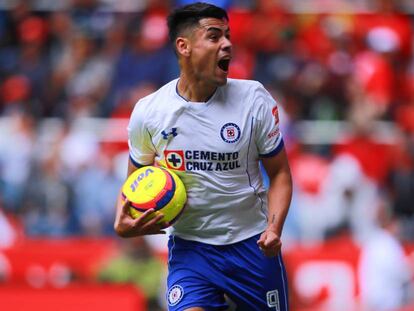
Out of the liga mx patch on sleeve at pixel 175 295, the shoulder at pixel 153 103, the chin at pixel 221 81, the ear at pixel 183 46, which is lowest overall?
the liga mx patch on sleeve at pixel 175 295

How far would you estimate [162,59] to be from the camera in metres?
13.3

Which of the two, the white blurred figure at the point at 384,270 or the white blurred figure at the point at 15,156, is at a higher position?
the white blurred figure at the point at 15,156

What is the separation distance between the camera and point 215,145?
20.4ft

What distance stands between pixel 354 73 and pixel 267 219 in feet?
22.9

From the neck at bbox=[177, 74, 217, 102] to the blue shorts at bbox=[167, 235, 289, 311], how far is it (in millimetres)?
790

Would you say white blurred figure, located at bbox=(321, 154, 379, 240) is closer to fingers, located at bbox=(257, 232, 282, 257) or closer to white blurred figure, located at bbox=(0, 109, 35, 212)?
white blurred figure, located at bbox=(0, 109, 35, 212)

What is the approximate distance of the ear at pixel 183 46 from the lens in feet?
20.5

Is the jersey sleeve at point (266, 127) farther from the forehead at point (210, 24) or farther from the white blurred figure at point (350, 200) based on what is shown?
the white blurred figure at point (350, 200)

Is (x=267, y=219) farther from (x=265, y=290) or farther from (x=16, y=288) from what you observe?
(x=16, y=288)

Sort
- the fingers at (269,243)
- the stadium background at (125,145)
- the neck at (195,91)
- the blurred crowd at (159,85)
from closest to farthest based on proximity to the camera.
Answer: the fingers at (269,243) → the neck at (195,91) → the stadium background at (125,145) → the blurred crowd at (159,85)

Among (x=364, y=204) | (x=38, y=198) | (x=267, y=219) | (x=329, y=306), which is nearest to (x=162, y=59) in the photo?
(x=38, y=198)

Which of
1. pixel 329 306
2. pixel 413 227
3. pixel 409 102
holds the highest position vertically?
pixel 409 102

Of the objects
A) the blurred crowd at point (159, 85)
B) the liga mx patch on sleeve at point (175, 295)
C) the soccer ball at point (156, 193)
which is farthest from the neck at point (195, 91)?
the blurred crowd at point (159, 85)

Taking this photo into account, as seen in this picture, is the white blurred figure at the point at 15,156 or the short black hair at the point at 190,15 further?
the white blurred figure at the point at 15,156
